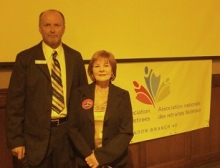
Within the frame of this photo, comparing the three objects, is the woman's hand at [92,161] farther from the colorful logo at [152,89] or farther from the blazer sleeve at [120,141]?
the colorful logo at [152,89]

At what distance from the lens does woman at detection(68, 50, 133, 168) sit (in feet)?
5.51

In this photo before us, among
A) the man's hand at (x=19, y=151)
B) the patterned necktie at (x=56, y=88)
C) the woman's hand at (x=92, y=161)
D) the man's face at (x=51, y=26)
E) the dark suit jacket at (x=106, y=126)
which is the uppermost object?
the man's face at (x=51, y=26)

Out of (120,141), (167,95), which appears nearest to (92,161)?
(120,141)

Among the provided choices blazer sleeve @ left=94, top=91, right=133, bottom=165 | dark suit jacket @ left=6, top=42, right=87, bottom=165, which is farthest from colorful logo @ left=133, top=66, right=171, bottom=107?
dark suit jacket @ left=6, top=42, right=87, bottom=165

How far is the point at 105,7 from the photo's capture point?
2.33m

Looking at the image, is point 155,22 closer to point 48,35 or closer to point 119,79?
point 119,79

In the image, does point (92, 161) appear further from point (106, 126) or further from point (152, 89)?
point (152, 89)

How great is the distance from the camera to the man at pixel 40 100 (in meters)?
1.68

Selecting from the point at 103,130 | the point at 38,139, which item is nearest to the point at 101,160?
the point at 103,130

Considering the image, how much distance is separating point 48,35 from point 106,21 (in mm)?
769

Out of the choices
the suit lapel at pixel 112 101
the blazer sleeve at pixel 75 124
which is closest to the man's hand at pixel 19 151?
the blazer sleeve at pixel 75 124

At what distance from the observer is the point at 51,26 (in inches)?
66.0

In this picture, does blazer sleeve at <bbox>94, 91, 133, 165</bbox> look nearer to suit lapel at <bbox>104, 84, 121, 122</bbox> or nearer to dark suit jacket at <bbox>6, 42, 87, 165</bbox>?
suit lapel at <bbox>104, 84, 121, 122</bbox>

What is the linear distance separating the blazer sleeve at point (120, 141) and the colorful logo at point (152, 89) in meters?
0.76
